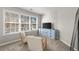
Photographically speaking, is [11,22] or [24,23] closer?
[11,22]

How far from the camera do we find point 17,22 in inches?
122

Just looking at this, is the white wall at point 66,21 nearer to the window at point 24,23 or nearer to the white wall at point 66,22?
the white wall at point 66,22

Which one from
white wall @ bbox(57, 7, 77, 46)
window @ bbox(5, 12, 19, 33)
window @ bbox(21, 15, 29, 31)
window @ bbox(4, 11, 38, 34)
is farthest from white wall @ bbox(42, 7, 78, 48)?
window @ bbox(5, 12, 19, 33)

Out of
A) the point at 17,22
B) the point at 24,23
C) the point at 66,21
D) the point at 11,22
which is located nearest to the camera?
the point at 11,22

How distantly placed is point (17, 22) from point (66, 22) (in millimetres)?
2125

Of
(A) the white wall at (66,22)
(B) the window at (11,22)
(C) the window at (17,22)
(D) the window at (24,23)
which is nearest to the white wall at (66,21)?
(A) the white wall at (66,22)

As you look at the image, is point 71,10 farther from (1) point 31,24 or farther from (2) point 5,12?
(2) point 5,12

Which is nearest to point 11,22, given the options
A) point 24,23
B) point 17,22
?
point 17,22

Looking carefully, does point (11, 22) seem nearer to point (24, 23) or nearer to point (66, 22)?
point (24, 23)

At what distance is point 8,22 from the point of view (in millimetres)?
2953
